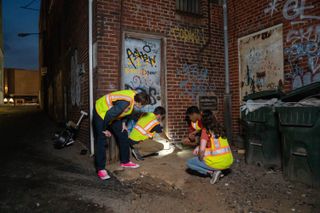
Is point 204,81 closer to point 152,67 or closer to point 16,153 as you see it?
point 152,67

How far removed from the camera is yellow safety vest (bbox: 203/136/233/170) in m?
3.84

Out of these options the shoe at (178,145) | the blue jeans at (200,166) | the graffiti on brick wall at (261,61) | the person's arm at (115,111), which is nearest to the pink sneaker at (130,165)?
the person's arm at (115,111)

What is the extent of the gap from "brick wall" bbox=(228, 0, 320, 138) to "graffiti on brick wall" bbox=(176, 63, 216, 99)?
813 millimetres

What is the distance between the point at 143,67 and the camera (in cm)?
628

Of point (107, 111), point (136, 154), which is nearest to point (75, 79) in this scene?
point (136, 154)

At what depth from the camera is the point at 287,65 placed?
231 inches

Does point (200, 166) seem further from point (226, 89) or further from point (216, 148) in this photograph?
point (226, 89)

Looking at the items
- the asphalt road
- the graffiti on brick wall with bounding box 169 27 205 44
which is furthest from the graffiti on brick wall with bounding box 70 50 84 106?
the graffiti on brick wall with bounding box 169 27 205 44

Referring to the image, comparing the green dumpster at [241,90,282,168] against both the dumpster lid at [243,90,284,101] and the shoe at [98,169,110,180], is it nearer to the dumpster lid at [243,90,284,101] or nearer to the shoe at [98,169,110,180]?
the dumpster lid at [243,90,284,101]

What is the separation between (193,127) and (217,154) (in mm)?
2351

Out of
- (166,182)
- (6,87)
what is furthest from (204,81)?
(6,87)

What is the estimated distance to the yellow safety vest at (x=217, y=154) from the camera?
3.84 m

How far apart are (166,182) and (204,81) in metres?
3.53

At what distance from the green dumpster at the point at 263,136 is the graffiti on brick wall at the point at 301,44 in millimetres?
1045
